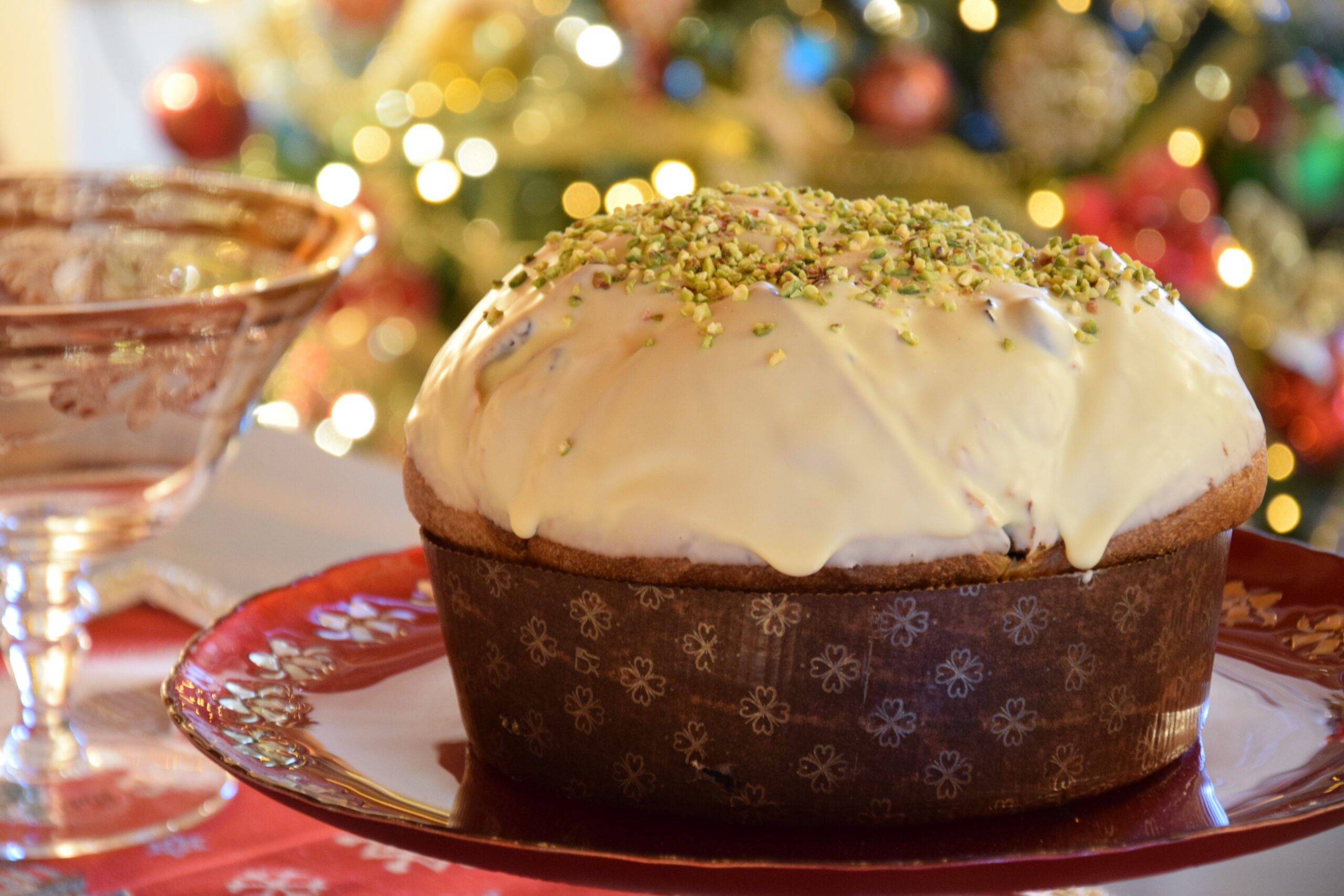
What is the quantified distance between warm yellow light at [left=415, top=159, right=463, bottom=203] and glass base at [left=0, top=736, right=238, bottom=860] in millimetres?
1969

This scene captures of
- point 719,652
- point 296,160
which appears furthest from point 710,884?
point 296,160

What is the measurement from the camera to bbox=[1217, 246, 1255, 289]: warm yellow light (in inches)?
90.7

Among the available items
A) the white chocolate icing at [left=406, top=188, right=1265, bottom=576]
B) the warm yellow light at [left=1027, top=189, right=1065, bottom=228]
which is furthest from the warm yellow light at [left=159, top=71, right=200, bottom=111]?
the white chocolate icing at [left=406, top=188, right=1265, bottom=576]

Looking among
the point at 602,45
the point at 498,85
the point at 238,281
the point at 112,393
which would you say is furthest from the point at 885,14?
the point at 112,393

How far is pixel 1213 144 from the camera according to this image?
96.9 inches

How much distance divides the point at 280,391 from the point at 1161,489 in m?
2.97

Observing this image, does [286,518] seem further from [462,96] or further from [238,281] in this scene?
[462,96]

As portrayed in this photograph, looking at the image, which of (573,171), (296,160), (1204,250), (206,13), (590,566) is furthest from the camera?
(206,13)

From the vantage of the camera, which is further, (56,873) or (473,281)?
(473,281)

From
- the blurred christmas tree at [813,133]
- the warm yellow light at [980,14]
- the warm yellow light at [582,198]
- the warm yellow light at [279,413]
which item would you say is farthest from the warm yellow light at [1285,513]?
the warm yellow light at [279,413]

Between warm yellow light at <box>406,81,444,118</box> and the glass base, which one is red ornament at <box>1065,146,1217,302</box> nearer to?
warm yellow light at <box>406,81,444,118</box>

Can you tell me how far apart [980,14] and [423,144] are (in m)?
1.11

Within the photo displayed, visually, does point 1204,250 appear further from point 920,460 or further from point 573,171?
point 920,460

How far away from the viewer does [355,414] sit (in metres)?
3.25
